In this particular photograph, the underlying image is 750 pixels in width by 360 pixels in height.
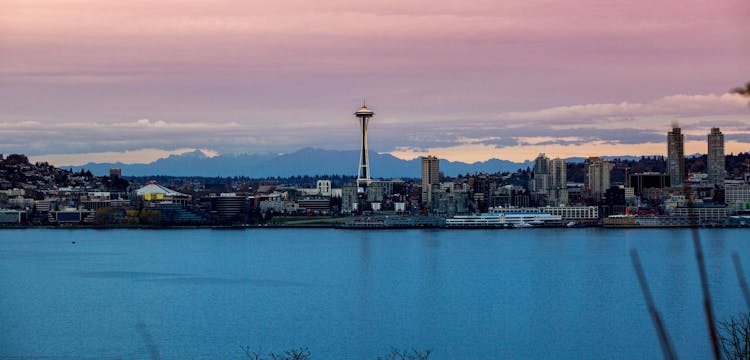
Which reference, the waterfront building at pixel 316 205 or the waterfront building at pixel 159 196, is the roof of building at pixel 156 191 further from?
the waterfront building at pixel 316 205

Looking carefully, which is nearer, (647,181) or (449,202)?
(449,202)

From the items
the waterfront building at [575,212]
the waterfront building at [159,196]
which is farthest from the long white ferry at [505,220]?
the waterfront building at [159,196]

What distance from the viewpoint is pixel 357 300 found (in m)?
12.9

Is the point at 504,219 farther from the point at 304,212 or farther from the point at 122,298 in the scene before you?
the point at 122,298

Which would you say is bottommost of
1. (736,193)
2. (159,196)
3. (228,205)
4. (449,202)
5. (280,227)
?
(280,227)

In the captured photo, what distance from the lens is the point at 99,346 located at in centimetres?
920

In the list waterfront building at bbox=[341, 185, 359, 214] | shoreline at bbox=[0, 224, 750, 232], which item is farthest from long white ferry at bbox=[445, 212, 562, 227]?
waterfront building at bbox=[341, 185, 359, 214]

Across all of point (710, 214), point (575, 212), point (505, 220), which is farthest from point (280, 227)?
point (710, 214)

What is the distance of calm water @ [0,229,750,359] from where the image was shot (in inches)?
Answer: 366

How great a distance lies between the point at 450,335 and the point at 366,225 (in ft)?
83.9

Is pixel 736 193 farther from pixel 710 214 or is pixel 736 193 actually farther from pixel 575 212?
pixel 575 212

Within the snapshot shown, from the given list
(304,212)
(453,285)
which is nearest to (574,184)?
(304,212)

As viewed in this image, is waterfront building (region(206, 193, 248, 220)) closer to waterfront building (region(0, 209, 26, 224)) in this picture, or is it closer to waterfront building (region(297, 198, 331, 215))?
waterfront building (region(297, 198, 331, 215))

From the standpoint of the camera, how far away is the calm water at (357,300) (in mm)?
9297
